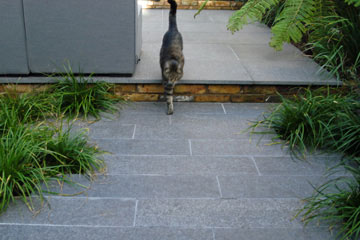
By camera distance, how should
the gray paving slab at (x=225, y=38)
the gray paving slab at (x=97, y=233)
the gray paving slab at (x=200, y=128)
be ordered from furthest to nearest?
the gray paving slab at (x=225, y=38)
the gray paving slab at (x=200, y=128)
the gray paving slab at (x=97, y=233)

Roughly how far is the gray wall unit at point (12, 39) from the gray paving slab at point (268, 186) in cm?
236

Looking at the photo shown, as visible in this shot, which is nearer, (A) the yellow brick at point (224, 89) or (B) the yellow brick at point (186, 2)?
(A) the yellow brick at point (224, 89)

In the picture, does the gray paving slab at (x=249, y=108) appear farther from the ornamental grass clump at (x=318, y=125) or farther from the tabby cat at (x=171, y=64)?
the tabby cat at (x=171, y=64)

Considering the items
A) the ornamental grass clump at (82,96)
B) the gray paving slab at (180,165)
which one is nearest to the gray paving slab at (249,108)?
the gray paving slab at (180,165)

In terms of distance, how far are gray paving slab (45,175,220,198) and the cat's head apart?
124 centimetres

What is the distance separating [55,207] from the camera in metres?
2.59

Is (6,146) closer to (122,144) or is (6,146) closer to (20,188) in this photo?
(20,188)

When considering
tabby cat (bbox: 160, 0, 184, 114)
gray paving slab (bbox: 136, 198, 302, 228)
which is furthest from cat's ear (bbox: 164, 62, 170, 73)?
gray paving slab (bbox: 136, 198, 302, 228)

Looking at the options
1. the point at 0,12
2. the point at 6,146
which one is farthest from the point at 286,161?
the point at 0,12

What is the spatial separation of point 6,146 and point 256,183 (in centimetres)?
173

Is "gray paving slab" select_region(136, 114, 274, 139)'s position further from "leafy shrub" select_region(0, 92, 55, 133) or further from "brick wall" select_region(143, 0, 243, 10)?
"brick wall" select_region(143, 0, 243, 10)

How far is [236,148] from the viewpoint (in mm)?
3402

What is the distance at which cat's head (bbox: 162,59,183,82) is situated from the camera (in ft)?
12.7

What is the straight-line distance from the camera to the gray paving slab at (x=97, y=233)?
234cm
